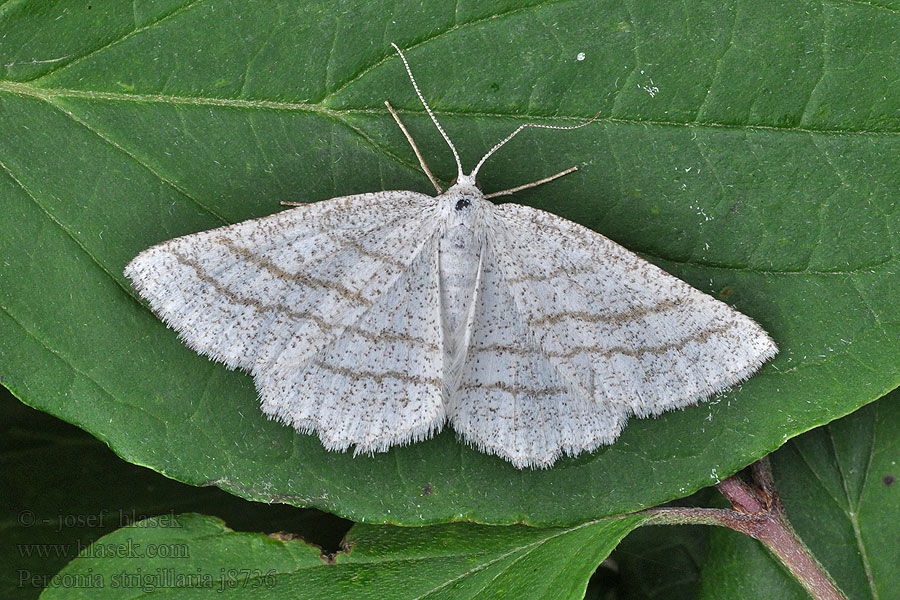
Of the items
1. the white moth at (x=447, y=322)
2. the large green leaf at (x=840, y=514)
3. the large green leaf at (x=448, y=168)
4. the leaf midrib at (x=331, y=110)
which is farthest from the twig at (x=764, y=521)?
the leaf midrib at (x=331, y=110)

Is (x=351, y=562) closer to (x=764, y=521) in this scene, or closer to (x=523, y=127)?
(x=764, y=521)

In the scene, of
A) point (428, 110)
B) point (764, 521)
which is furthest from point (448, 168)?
point (764, 521)

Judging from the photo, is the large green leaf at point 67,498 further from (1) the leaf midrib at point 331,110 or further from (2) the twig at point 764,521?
(2) the twig at point 764,521

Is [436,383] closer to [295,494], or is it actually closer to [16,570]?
[295,494]

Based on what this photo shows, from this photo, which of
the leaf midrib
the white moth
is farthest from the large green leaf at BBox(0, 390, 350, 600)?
the leaf midrib

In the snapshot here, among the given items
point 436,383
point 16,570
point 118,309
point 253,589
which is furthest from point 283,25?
point 16,570
